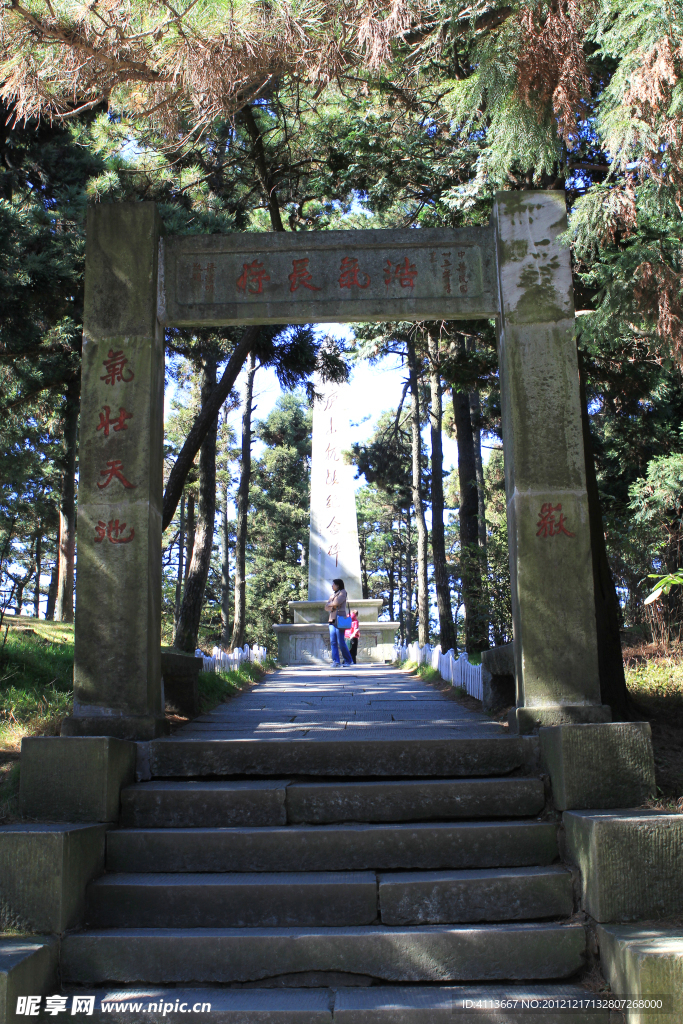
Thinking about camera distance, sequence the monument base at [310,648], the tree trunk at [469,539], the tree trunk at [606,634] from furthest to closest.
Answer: the monument base at [310,648] → the tree trunk at [469,539] → the tree trunk at [606,634]

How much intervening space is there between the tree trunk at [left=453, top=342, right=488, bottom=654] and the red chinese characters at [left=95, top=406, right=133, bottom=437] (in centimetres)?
533

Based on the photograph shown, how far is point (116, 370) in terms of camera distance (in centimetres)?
505

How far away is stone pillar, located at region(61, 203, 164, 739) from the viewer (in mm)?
4723

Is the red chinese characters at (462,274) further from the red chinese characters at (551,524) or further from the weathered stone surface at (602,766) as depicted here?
the weathered stone surface at (602,766)

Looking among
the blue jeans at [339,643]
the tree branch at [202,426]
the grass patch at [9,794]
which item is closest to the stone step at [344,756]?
the grass patch at [9,794]

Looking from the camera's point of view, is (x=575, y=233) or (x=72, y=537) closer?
(x=575, y=233)

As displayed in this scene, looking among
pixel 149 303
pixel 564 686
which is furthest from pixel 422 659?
pixel 149 303

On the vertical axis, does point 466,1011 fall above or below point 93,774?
below

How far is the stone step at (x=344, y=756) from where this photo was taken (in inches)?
169

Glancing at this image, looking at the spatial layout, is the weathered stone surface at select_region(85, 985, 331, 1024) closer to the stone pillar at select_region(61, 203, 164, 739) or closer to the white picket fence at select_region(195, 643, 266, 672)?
the stone pillar at select_region(61, 203, 164, 739)

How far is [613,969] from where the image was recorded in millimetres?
3100

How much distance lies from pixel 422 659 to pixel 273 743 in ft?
26.2

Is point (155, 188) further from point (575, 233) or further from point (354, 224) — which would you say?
point (354, 224)

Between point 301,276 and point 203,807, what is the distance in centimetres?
344
